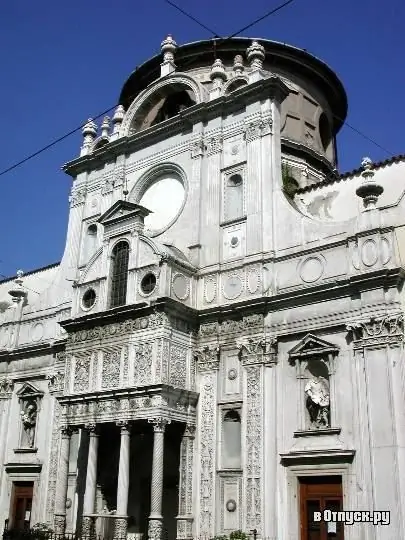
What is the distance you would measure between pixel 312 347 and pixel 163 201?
346 inches

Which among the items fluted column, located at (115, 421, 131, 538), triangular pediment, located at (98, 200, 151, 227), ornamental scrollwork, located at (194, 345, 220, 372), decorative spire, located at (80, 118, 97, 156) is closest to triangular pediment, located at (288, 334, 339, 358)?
ornamental scrollwork, located at (194, 345, 220, 372)

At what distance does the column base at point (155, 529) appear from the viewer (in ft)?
56.8

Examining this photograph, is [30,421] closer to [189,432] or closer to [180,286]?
[189,432]

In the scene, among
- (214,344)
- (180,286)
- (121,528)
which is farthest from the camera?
(180,286)

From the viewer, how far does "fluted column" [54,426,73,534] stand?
19.8 metres

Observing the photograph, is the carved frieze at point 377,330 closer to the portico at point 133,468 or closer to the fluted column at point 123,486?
the portico at point 133,468

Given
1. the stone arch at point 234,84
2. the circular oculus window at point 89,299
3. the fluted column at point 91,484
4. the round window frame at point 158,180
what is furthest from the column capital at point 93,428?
the stone arch at point 234,84

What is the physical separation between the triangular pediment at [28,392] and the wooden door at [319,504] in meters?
11.3

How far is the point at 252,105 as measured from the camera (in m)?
22.2

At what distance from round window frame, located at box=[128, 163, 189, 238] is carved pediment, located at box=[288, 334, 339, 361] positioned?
22.9 ft

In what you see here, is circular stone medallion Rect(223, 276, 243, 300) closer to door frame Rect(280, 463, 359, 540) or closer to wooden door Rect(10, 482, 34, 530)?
door frame Rect(280, 463, 359, 540)

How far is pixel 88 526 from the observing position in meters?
18.8

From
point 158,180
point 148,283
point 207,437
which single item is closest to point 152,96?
point 158,180

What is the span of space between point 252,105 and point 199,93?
257 centimetres
